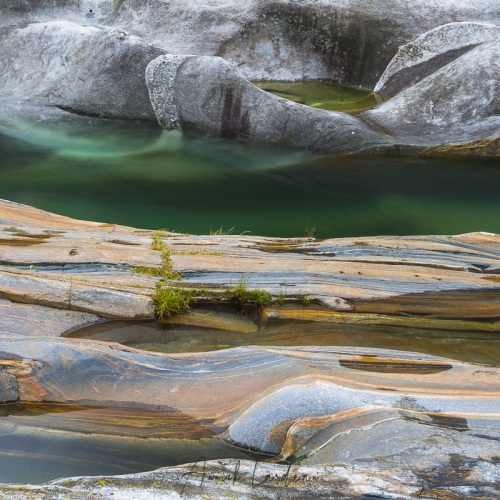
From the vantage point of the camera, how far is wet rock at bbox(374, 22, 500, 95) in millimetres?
18547

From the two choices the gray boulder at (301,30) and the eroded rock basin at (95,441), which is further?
the gray boulder at (301,30)

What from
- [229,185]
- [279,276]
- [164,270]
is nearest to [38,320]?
[164,270]

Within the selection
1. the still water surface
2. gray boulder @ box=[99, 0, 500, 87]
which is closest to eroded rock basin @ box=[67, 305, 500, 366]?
the still water surface

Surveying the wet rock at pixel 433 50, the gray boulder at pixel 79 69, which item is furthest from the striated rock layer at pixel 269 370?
the wet rock at pixel 433 50

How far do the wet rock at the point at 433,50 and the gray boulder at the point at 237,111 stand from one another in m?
3.38

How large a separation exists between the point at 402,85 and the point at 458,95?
105 inches

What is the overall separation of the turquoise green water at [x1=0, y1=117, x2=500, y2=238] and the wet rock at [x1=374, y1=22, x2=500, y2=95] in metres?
3.75

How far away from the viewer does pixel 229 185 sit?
600 inches

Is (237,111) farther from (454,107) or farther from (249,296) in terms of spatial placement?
(249,296)

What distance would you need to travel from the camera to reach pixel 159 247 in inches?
359

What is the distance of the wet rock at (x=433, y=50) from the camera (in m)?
18.5

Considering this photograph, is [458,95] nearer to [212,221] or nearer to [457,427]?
[212,221]

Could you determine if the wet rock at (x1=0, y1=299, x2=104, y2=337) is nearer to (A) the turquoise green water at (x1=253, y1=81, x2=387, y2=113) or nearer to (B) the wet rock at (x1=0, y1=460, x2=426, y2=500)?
(B) the wet rock at (x1=0, y1=460, x2=426, y2=500)

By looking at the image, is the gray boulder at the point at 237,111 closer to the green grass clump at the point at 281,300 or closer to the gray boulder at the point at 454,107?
the gray boulder at the point at 454,107
